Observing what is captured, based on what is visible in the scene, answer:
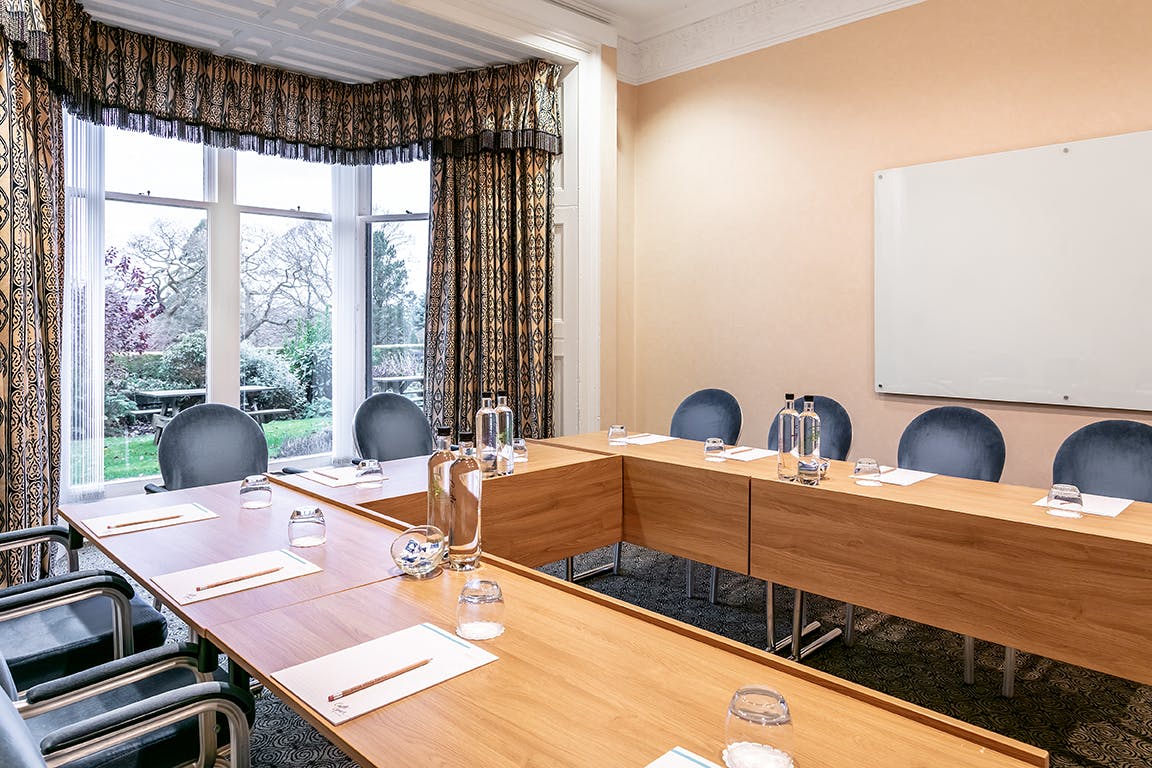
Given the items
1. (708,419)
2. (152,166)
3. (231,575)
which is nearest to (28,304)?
(152,166)

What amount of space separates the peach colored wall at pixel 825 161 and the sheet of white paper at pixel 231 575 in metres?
3.48

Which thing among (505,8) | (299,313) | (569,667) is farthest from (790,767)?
(299,313)

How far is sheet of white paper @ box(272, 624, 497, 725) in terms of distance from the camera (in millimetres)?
1098

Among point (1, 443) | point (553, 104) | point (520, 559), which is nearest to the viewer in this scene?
point (520, 559)

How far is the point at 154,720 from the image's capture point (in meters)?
1.19

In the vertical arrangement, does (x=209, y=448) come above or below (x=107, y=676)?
above

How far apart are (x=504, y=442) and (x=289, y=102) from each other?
3.53 meters

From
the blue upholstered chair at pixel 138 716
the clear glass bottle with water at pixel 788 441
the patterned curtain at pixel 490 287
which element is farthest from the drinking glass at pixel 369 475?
the patterned curtain at pixel 490 287

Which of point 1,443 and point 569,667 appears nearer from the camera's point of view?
point 569,667

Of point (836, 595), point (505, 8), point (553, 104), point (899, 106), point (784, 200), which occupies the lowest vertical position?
point (836, 595)

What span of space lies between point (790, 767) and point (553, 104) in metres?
4.75

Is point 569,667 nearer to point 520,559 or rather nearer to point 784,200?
point 520,559

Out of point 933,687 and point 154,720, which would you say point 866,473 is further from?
point 154,720

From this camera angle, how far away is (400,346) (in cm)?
588
